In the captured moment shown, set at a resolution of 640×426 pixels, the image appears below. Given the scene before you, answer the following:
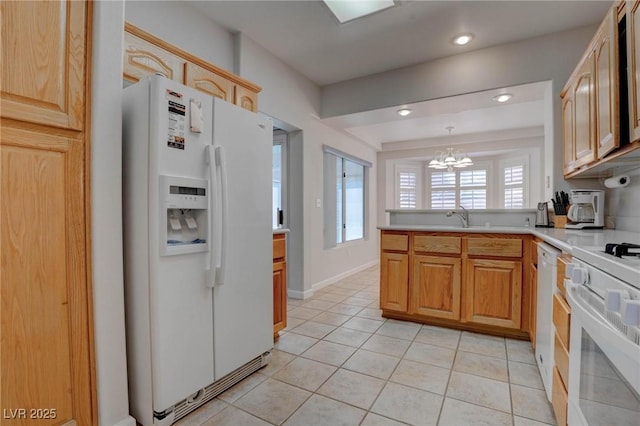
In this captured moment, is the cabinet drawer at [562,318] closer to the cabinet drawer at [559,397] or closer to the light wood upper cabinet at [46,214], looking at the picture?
the cabinet drawer at [559,397]

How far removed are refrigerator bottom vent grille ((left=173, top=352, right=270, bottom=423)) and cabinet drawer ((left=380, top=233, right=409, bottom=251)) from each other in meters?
1.58

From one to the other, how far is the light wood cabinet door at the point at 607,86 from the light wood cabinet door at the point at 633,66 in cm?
13

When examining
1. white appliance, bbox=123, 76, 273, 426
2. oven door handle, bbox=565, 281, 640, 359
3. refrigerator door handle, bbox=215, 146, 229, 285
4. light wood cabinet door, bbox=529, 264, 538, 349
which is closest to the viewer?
oven door handle, bbox=565, 281, 640, 359

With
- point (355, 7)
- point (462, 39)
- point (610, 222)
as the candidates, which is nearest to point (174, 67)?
point (355, 7)

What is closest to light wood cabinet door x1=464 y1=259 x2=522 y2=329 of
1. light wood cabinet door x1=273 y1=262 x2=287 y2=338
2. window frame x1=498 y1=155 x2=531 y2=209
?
light wood cabinet door x1=273 y1=262 x2=287 y2=338

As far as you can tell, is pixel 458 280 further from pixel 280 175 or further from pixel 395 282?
pixel 280 175

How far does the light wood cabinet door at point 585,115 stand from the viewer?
200 cm

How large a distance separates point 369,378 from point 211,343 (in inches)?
40.0

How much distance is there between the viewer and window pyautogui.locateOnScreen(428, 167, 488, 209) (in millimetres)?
6730

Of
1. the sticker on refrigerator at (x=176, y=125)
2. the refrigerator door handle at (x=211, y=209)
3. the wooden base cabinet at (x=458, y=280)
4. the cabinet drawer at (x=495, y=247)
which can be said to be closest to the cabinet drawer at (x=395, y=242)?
the wooden base cabinet at (x=458, y=280)

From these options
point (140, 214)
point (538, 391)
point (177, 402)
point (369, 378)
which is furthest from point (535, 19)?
point (177, 402)

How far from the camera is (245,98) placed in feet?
8.98

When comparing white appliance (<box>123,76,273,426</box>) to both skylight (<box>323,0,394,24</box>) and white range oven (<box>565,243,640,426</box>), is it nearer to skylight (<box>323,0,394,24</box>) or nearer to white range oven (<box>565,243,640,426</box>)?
skylight (<box>323,0,394,24</box>)

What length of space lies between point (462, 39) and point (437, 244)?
2045 millimetres
